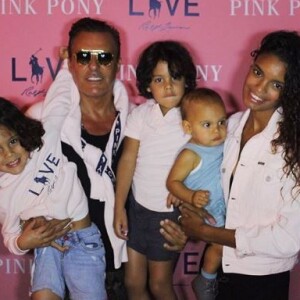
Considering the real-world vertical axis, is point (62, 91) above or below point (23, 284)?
above

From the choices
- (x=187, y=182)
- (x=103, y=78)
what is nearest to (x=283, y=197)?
(x=187, y=182)

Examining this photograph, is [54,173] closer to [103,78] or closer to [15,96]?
[103,78]

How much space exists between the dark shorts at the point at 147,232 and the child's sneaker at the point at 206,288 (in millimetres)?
178

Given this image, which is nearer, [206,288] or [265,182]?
[265,182]

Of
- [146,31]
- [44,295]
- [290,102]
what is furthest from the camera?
[146,31]

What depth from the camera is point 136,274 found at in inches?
98.1

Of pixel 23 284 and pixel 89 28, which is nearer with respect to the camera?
pixel 89 28

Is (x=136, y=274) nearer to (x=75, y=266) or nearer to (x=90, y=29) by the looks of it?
(x=75, y=266)

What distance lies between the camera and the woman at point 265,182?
200 cm

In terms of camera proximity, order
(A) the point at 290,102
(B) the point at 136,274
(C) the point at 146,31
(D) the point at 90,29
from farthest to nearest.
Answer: (C) the point at 146,31
(B) the point at 136,274
(D) the point at 90,29
(A) the point at 290,102

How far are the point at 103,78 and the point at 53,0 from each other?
0.61 m

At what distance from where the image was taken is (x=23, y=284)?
9.55 feet

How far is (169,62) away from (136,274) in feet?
3.01

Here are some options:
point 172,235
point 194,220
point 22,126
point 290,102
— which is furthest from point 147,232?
point 290,102
